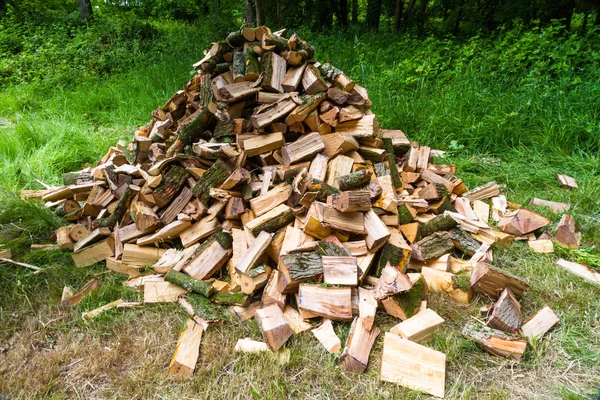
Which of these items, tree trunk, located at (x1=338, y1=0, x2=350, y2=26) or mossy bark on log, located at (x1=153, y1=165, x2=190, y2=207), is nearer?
mossy bark on log, located at (x1=153, y1=165, x2=190, y2=207)

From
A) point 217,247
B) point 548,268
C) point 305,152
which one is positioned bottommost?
point 548,268

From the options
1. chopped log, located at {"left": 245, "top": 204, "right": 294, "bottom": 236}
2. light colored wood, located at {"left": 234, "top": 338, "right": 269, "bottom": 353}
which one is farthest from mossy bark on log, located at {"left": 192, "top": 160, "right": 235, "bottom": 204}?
light colored wood, located at {"left": 234, "top": 338, "right": 269, "bottom": 353}

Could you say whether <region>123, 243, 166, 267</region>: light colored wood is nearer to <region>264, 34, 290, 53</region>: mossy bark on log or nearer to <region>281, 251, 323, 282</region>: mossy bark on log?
<region>281, 251, 323, 282</region>: mossy bark on log

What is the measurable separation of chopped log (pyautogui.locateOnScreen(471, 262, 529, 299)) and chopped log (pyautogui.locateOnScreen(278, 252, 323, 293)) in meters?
0.92

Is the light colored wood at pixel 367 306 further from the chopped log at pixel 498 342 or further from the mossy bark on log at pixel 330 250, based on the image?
the chopped log at pixel 498 342

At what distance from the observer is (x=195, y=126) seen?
306cm

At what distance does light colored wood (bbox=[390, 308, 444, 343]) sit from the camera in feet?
6.61

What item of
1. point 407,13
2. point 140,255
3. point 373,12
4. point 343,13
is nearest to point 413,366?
point 140,255

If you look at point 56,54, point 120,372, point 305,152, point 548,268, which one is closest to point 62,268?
point 120,372

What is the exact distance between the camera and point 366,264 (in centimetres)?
235

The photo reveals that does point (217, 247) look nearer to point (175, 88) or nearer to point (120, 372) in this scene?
point (120, 372)

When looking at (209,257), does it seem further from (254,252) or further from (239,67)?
(239,67)

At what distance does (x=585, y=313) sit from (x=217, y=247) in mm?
2234

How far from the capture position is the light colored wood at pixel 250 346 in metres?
2.02
